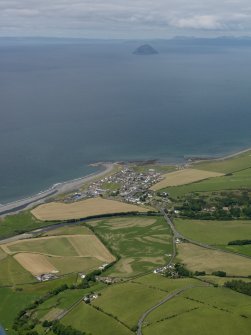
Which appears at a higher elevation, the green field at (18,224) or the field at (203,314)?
the green field at (18,224)

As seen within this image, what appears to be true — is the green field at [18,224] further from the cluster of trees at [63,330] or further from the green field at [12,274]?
the cluster of trees at [63,330]

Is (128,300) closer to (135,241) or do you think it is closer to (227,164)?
(135,241)

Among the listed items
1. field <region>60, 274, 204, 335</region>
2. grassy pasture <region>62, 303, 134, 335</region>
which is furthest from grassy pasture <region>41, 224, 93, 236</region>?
grassy pasture <region>62, 303, 134, 335</region>

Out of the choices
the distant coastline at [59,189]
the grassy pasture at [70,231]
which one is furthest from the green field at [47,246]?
the distant coastline at [59,189]

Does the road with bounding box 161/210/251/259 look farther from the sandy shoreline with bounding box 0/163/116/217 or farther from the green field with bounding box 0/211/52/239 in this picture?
the sandy shoreline with bounding box 0/163/116/217

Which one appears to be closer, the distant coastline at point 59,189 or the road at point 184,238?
the road at point 184,238

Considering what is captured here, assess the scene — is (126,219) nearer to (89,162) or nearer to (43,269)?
(43,269)

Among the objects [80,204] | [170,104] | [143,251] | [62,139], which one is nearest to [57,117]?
[62,139]

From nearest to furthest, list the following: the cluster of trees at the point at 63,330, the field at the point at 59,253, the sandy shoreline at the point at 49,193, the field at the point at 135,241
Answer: the cluster of trees at the point at 63,330 → the field at the point at 59,253 → the field at the point at 135,241 → the sandy shoreline at the point at 49,193
